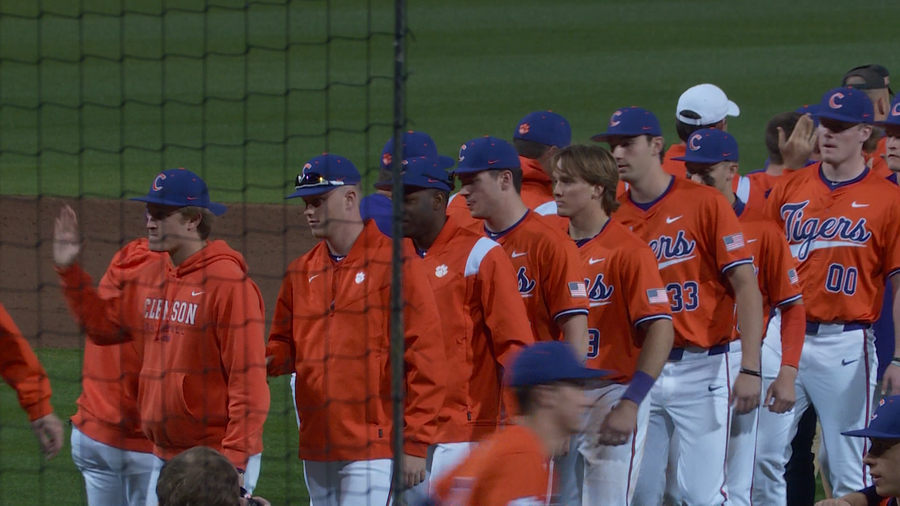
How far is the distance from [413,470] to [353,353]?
0.44 metres

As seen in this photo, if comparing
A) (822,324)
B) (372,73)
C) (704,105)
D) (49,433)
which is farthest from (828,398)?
(372,73)

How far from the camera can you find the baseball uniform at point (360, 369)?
435cm

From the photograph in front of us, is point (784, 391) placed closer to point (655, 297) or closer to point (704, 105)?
point (655, 297)

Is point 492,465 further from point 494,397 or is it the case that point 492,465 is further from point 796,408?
point 796,408

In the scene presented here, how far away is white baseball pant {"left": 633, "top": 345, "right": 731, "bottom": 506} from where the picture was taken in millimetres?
5066

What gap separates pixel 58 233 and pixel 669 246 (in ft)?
7.55

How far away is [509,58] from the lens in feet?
57.2

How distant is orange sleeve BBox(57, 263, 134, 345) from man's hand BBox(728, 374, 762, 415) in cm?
230

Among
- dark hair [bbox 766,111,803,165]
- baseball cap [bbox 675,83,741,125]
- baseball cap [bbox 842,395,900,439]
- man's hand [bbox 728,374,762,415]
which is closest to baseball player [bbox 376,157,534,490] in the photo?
man's hand [bbox 728,374,762,415]

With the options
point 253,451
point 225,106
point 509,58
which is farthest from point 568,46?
point 253,451

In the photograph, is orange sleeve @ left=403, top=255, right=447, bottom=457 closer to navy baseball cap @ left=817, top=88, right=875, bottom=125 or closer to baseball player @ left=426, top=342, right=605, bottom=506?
baseball player @ left=426, top=342, right=605, bottom=506

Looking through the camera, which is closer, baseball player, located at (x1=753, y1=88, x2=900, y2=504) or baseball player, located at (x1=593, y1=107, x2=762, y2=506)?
baseball player, located at (x1=593, y1=107, x2=762, y2=506)

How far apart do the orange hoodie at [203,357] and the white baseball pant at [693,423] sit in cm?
161

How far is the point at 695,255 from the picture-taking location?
16.9 feet
